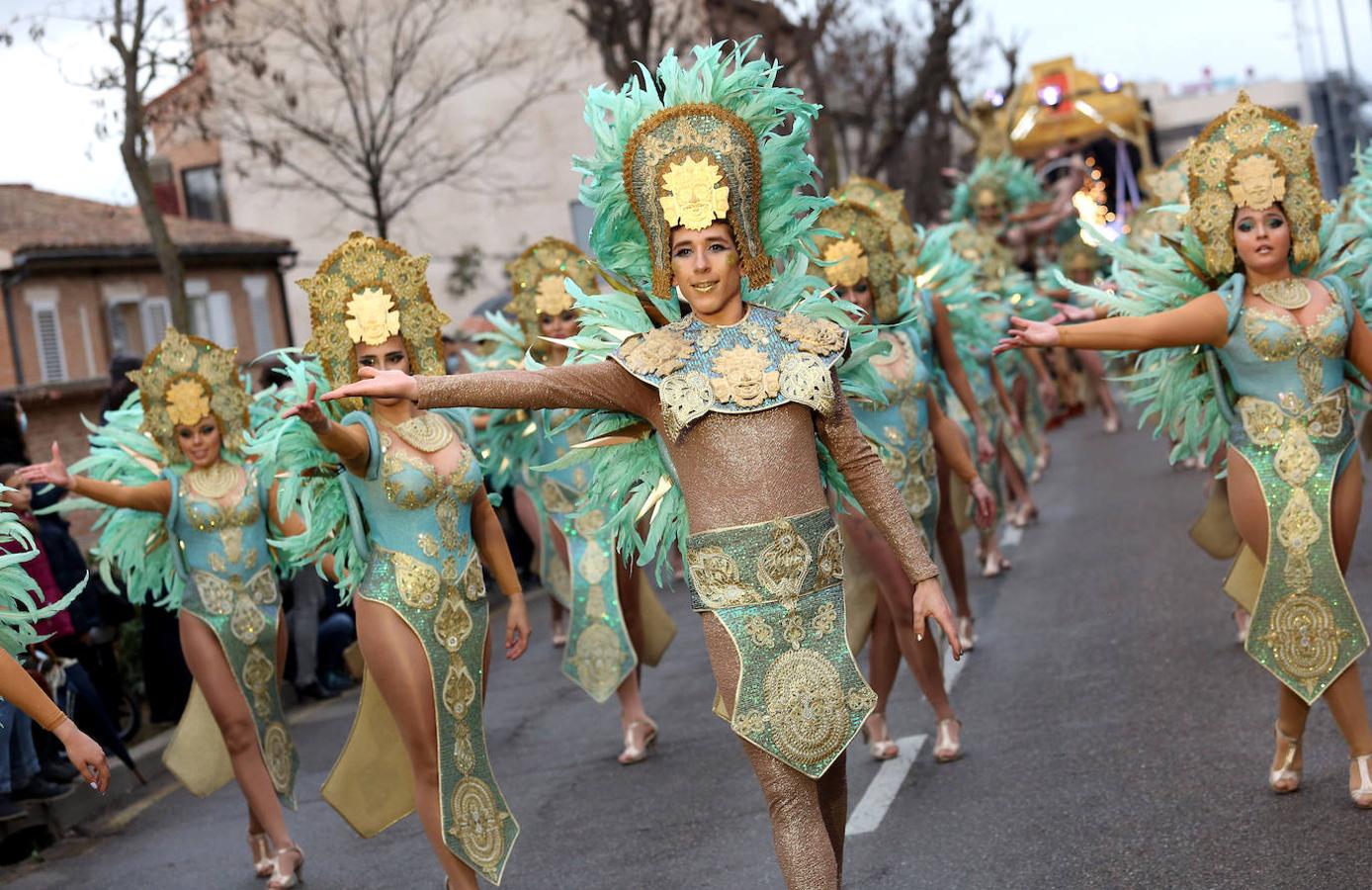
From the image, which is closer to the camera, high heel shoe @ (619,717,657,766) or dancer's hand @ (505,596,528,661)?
dancer's hand @ (505,596,528,661)

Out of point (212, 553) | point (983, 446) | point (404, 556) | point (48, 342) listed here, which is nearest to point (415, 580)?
point (404, 556)

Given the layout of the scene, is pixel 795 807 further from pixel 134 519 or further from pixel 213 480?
pixel 134 519

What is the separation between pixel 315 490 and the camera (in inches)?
265

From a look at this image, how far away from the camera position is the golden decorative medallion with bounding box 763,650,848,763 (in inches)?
197

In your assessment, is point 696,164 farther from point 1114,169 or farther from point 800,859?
point 1114,169

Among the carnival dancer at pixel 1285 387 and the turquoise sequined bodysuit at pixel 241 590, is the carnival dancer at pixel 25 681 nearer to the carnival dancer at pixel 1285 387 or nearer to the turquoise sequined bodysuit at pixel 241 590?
the turquoise sequined bodysuit at pixel 241 590

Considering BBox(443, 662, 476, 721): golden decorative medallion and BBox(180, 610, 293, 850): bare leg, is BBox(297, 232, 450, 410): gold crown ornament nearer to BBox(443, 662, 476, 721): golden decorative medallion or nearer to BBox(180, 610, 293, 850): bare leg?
BBox(443, 662, 476, 721): golden decorative medallion

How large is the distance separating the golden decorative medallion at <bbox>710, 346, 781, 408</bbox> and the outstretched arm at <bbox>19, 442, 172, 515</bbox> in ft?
10.3

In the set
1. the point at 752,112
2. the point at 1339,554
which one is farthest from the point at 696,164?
the point at 1339,554

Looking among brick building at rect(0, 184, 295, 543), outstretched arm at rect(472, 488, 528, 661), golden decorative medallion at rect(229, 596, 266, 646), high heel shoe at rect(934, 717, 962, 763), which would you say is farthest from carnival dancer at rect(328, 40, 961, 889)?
brick building at rect(0, 184, 295, 543)

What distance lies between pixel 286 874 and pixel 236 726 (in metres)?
0.66

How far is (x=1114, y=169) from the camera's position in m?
42.8

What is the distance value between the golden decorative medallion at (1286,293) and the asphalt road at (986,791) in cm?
172

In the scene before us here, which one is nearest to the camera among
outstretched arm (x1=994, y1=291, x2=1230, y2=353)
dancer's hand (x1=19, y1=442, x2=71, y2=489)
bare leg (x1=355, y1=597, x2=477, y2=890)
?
outstretched arm (x1=994, y1=291, x2=1230, y2=353)
